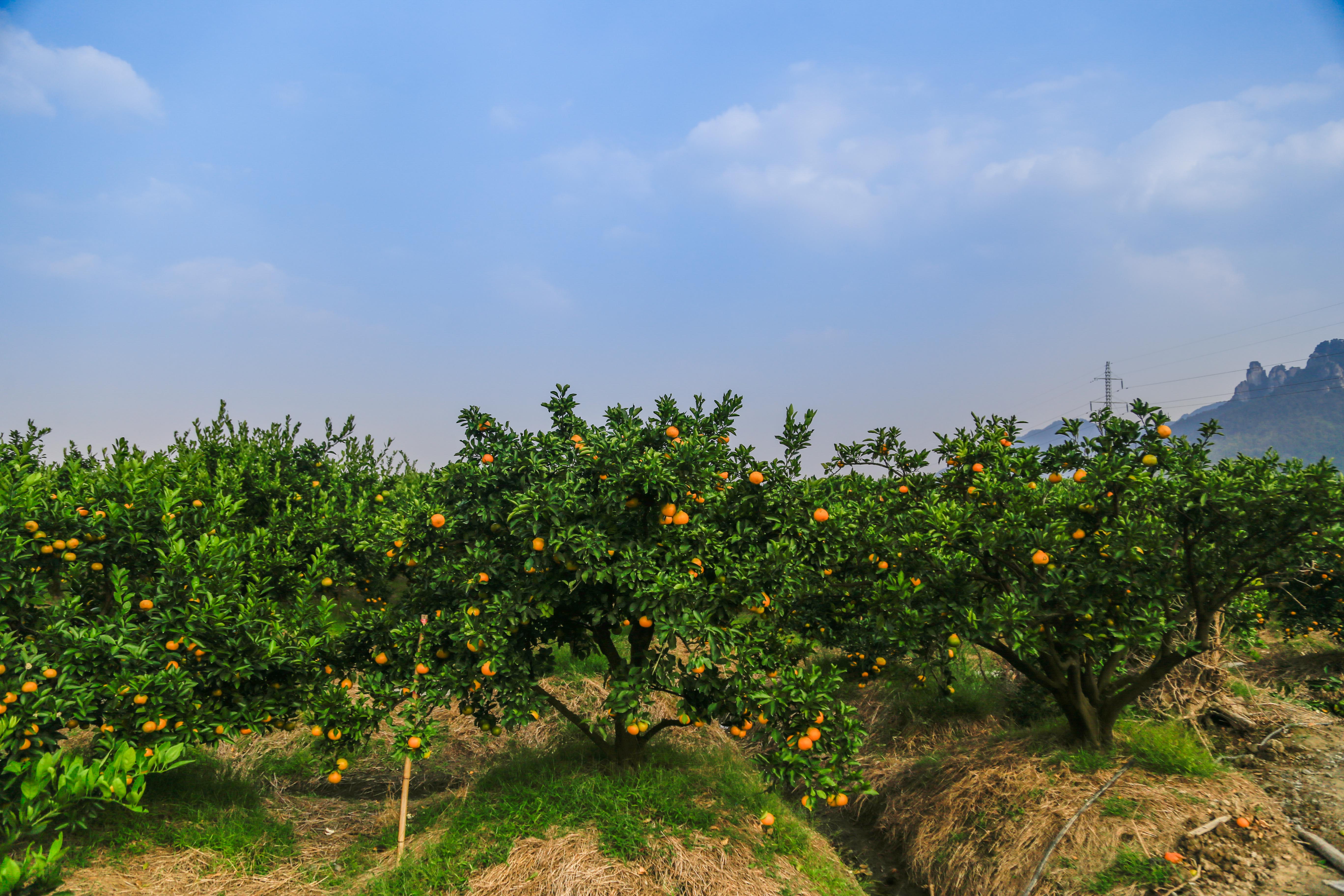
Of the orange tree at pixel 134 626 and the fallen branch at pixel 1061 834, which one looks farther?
the fallen branch at pixel 1061 834

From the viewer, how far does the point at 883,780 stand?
26.9 ft

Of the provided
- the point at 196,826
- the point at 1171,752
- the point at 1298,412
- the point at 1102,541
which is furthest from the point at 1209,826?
the point at 1298,412

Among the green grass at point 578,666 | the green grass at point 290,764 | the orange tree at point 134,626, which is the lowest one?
the green grass at point 290,764

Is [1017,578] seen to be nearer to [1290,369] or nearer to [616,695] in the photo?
[616,695]

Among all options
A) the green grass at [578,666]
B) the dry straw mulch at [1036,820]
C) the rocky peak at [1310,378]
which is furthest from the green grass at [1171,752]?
the rocky peak at [1310,378]

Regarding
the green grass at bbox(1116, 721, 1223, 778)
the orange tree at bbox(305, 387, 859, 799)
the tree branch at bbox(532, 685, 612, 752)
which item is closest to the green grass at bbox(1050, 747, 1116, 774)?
the green grass at bbox(1116, 721, 1223, 778)

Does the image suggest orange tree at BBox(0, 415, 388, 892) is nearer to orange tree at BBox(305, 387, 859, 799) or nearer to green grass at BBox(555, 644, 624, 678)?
orange tree at BBox(305, 387, 859, 799)

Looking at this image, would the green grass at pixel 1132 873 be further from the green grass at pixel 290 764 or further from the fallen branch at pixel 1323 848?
the green grass at pixel 290 764

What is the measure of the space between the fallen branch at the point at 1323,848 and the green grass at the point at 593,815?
3.87 meters

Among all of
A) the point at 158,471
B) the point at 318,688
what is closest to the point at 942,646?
the point at 318,688

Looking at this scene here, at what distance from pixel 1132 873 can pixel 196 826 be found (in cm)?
782

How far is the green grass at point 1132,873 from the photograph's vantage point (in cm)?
548

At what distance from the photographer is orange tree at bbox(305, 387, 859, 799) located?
4688mm

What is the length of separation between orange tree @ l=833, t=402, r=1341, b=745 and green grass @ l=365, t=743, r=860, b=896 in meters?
2.14
